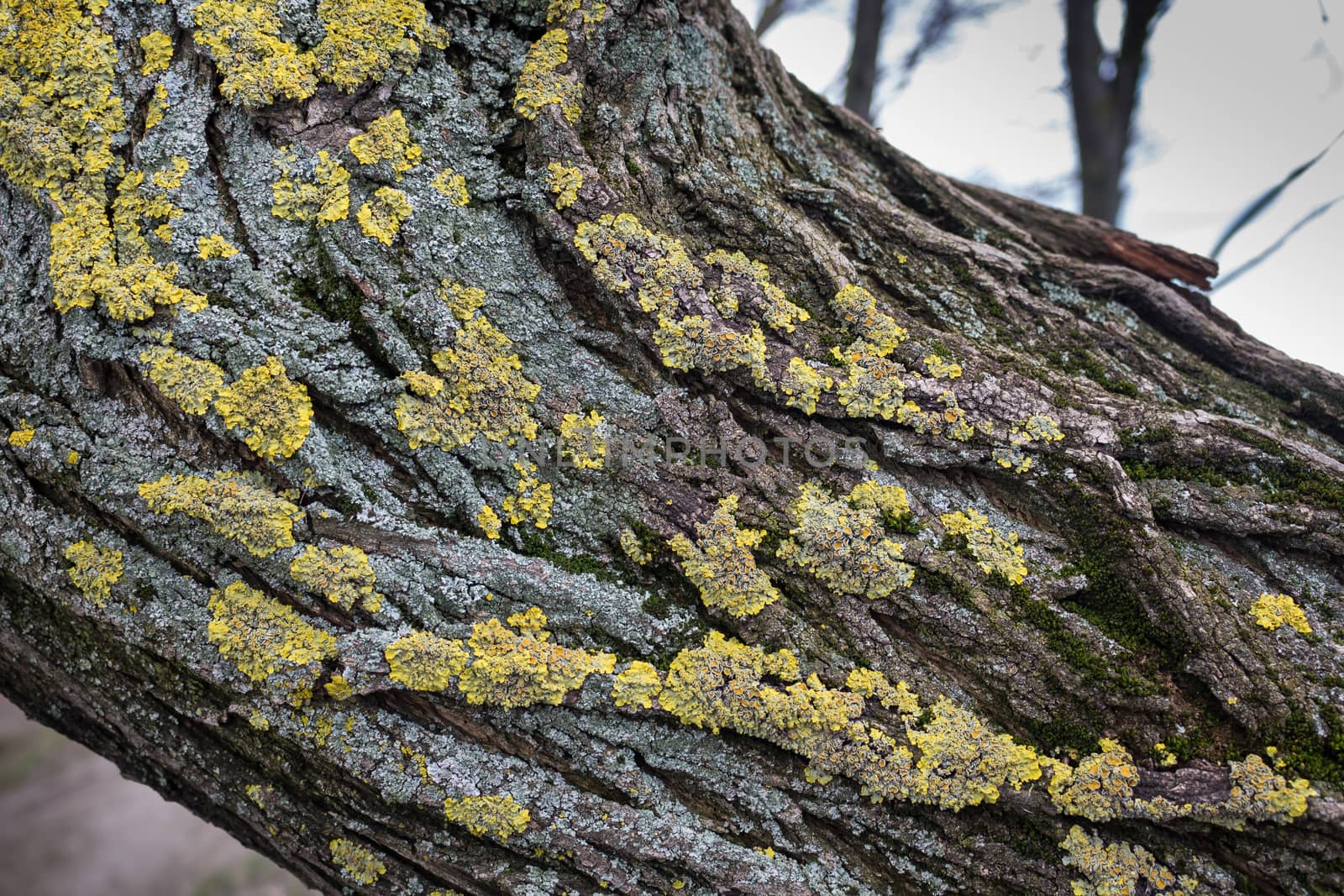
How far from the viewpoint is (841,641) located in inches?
86.0

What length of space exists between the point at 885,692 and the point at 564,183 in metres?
1.95

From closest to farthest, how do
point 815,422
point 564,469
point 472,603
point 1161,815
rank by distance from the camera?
point 1161,815 < point 472,603 < point 564,469 < point 815,422

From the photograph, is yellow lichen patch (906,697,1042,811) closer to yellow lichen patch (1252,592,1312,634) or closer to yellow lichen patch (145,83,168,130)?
yellow lichen patch (1252,592,1312,634)

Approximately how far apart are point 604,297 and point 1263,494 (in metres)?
2.38

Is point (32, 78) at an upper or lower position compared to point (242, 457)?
upper

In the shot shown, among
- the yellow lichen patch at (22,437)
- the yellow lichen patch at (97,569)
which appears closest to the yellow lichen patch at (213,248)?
the yellow lichen patch at (22,437)

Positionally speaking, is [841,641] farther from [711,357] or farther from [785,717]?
[711,357]

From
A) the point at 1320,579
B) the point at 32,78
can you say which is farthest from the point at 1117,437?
the point at 32,78

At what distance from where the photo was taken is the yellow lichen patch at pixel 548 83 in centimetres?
240

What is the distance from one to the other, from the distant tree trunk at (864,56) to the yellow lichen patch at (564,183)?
4931 millimetres

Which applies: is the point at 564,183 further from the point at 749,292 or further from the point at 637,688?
the point at 637,688

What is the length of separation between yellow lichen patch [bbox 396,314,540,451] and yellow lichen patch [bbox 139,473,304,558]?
1.44 ft

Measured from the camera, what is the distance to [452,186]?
235cm

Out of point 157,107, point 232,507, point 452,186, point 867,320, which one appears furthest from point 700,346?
point 157,107
